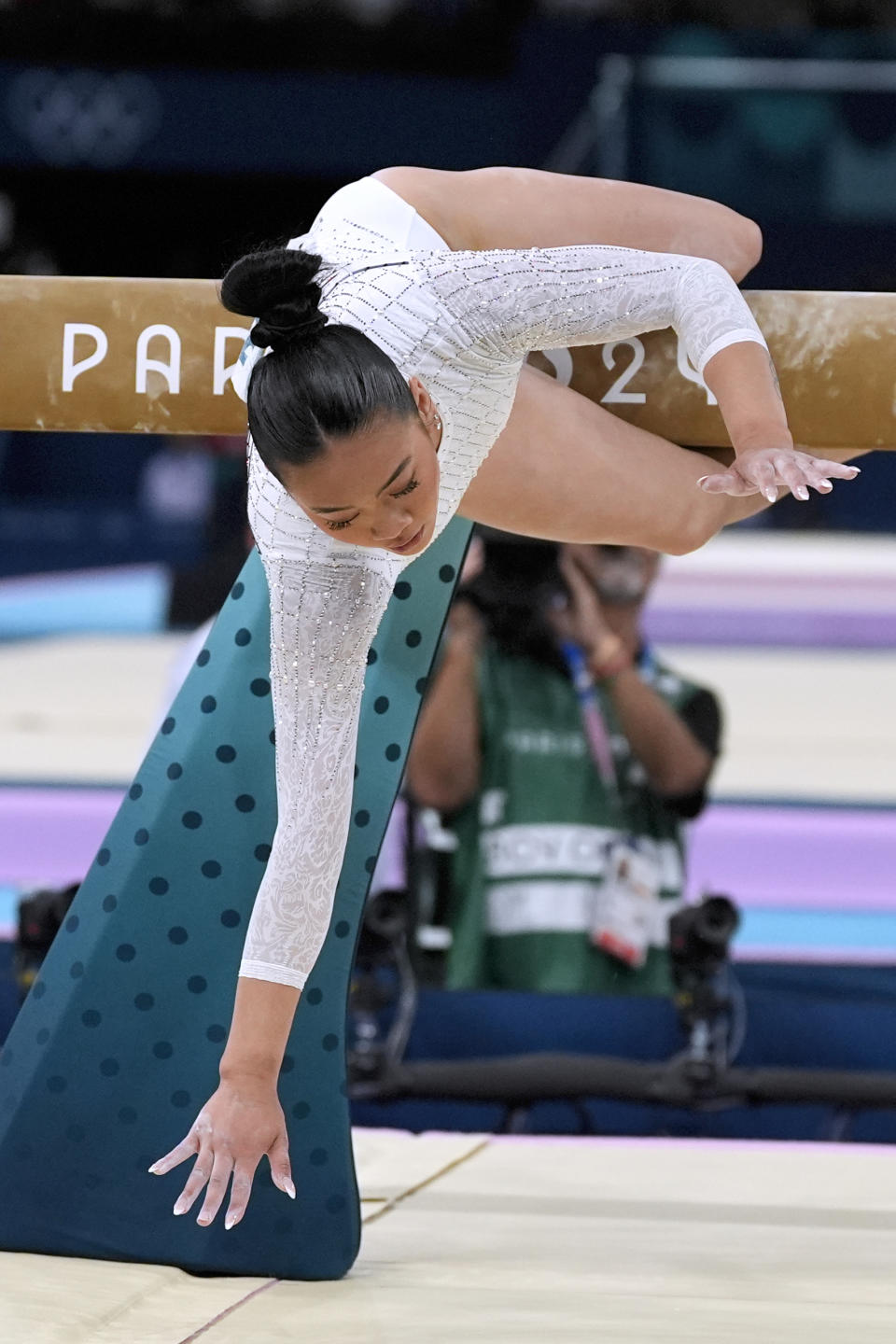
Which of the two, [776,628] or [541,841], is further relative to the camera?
[776,628]

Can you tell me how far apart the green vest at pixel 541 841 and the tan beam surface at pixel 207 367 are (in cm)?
104

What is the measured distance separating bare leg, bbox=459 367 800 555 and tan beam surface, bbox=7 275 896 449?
4cm

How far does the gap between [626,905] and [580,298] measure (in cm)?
139

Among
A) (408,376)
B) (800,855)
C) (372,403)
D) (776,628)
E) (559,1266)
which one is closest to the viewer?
(372,403)

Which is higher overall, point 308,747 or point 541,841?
point 308,747

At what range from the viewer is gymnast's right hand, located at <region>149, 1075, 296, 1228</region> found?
1341 millimetres

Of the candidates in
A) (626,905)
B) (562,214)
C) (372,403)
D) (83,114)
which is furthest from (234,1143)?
(83,114)

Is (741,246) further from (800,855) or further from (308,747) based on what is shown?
(800,855)

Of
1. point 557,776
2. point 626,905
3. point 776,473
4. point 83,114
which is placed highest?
point 83,114

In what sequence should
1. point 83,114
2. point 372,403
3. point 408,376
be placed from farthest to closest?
point 83,114 < point 408,376 < point 372,403

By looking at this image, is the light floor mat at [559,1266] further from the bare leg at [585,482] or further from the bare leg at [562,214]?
the bare leg at [562,214]

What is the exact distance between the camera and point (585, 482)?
1758 mm

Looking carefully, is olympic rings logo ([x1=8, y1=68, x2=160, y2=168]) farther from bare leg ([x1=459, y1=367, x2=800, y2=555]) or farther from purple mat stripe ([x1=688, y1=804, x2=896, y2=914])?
bare leg ([x1=459, y1=367, x2=800, y2=555])

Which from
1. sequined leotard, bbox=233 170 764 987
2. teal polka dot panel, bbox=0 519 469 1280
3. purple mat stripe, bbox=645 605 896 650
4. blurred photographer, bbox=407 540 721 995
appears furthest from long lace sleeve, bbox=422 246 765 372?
purple mat stripe, bbox=645 605 896 650
